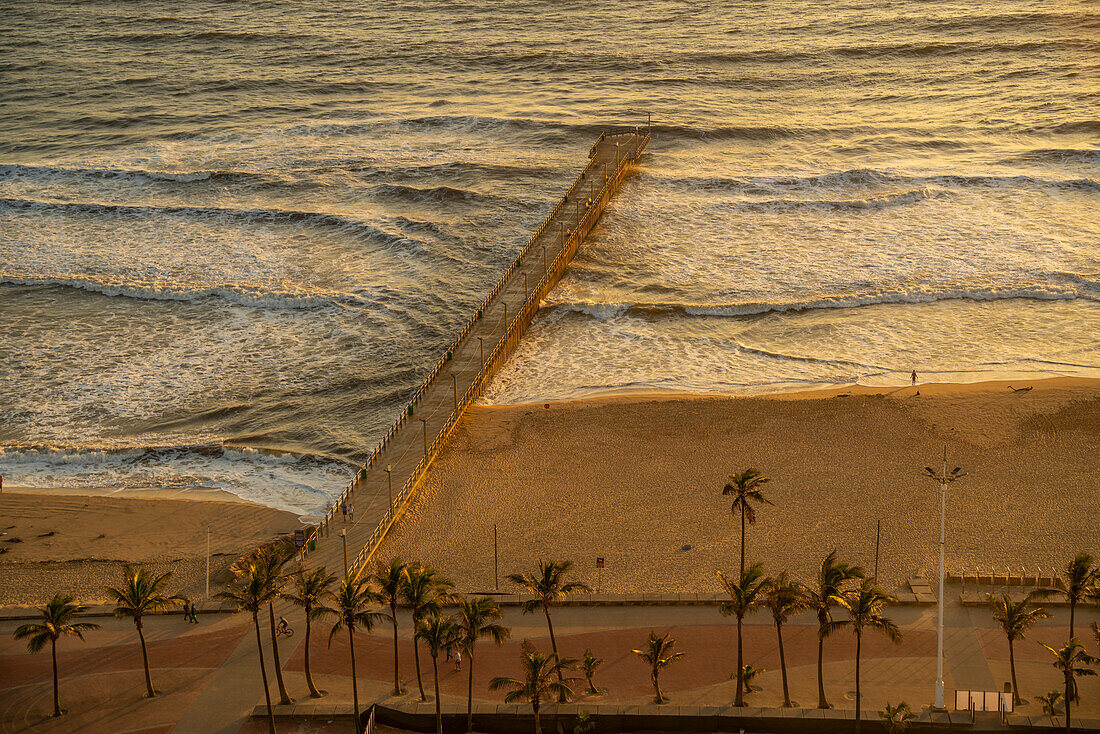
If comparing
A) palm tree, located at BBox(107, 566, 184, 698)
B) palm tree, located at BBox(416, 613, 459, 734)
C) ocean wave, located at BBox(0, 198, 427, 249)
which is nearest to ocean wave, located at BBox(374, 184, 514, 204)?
ocean wave, located at BBox(0, 198, 427, 249)

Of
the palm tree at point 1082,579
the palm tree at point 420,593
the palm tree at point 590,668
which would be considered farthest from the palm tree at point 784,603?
the palm tree at point 420,593

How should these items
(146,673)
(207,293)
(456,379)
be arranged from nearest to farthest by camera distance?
1. (146,673)
2. (456,379)
3. (207,293)

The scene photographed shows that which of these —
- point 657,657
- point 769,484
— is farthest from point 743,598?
point 769,484

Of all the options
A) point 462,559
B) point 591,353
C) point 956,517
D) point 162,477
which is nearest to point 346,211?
point 591,353

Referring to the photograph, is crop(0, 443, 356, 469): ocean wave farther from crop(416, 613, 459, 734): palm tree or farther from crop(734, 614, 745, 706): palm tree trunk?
crop(734, 614, 745, 706): palm tree trunk

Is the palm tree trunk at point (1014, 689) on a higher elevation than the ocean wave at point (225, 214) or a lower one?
lower

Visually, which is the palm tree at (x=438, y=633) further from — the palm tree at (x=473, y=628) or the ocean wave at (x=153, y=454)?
the ocean wave at (x=153, y=454)

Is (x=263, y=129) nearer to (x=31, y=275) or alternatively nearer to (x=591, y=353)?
(x=31, y=275)

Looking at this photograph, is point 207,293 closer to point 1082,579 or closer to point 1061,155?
point 1082,579
